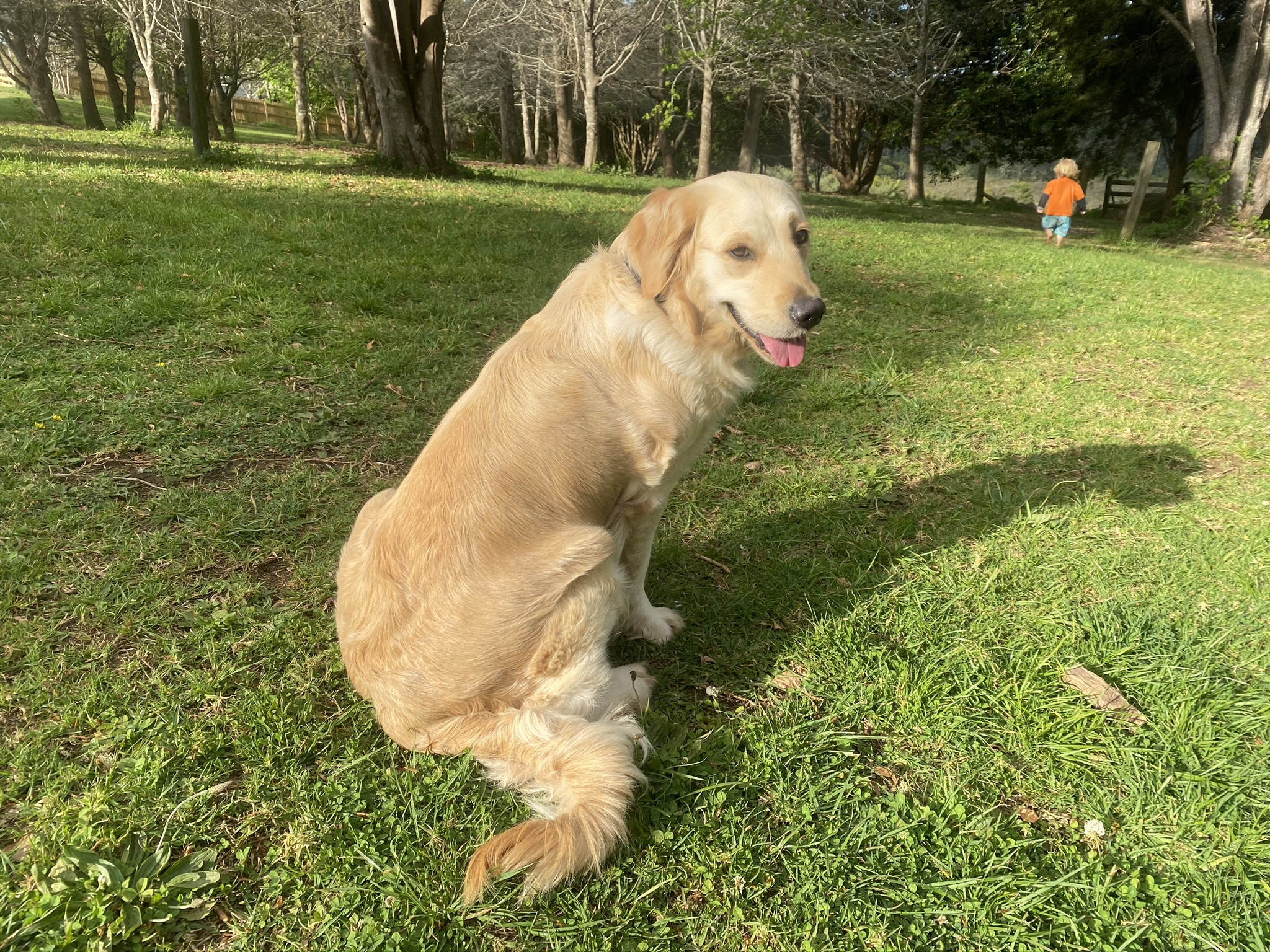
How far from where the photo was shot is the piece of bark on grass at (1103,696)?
2.47 meters

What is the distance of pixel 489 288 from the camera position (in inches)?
258

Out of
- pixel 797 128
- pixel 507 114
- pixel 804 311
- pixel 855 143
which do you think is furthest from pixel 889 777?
pixel 507 114

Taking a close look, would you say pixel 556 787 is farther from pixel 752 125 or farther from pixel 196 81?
pixel 752 125

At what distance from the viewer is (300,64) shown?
25531 mm

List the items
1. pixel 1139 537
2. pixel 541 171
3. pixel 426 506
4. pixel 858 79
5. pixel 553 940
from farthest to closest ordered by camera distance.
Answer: pixel 858 79, pixel 541 171, pixel 1139 537, pixel 426 506, pixel 553 940

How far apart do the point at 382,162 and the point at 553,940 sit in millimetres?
15026

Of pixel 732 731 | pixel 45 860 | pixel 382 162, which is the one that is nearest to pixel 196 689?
pixel 45 860

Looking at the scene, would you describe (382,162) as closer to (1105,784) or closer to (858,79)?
(1105,784)

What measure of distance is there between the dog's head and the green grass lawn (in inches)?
53.0

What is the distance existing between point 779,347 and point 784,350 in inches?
0.8

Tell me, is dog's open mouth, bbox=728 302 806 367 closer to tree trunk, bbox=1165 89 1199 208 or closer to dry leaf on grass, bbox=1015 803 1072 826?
dry leaf on grass, bbox=1015 803 1072 826

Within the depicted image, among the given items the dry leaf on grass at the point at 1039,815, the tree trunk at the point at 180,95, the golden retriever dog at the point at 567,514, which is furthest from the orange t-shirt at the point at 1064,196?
the tree trunk at the point at 180,95

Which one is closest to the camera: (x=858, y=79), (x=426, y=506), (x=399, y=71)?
(x=426, y=506)

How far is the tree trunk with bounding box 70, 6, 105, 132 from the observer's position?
21.4 m
